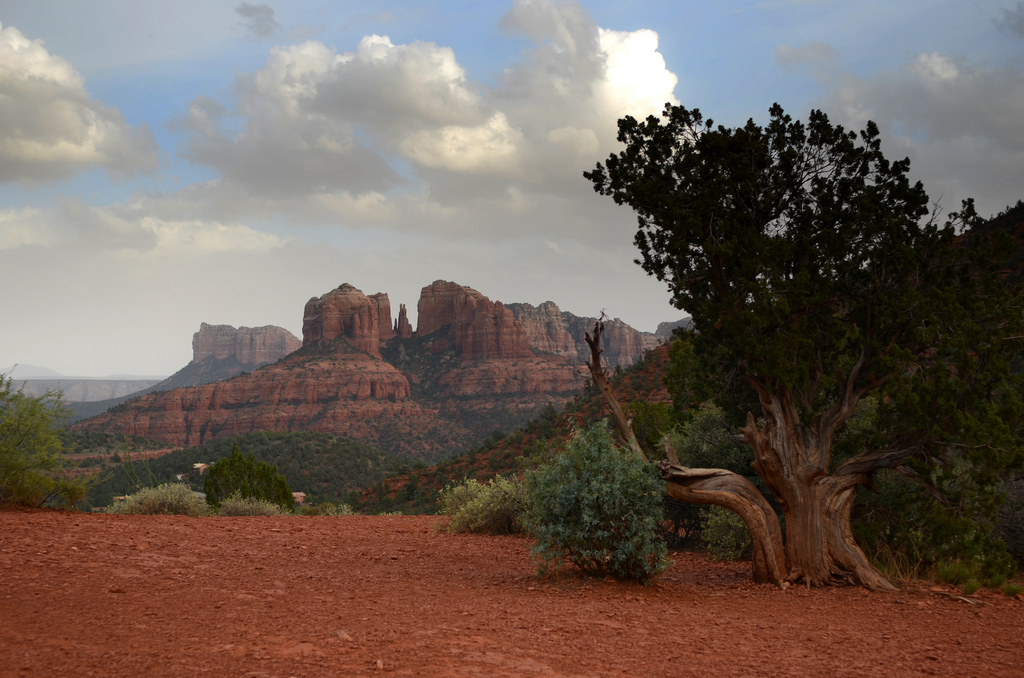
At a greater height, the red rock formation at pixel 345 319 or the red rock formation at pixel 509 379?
the red rock formation at pixel 345 319

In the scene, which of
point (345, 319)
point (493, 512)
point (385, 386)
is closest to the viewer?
point (493, 512)

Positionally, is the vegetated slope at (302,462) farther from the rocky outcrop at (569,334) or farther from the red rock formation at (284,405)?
the rocky outcrop at (569,334)

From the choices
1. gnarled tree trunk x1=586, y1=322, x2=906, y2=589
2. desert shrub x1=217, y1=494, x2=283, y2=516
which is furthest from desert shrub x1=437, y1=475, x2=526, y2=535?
gnarled tree trunk x1=586, y1=322, x2=906, y2=589

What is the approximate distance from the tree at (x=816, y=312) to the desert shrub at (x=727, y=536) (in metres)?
2.11

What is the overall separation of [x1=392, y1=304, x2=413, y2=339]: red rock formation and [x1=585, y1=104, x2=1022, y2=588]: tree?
128789 millimetres

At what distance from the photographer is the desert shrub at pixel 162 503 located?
1573cm

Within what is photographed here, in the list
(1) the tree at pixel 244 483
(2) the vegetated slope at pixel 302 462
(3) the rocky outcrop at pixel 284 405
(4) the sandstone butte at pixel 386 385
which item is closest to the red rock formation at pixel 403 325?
(4) the sandstone butte at pixel 386 385

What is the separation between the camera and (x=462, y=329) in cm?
13038

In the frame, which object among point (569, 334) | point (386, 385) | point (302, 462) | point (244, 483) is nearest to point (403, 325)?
point (386, 385)

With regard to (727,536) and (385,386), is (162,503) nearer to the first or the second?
(727,536)

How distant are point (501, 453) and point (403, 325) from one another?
9417 centimetres

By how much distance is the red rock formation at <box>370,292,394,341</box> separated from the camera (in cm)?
13386

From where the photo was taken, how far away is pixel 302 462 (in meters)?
59.6

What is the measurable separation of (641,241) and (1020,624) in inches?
274
